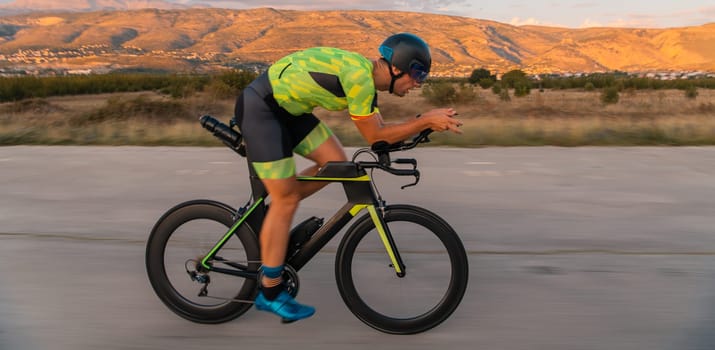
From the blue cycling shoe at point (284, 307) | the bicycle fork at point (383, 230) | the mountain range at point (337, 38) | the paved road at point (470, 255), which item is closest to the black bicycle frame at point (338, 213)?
the bicycle fork at point (383, 230)

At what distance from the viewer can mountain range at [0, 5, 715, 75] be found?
130250mm

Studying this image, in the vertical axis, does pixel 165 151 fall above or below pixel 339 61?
below

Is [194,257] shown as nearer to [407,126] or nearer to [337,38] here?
[407,126]

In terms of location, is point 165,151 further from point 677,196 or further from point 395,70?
point 395,70

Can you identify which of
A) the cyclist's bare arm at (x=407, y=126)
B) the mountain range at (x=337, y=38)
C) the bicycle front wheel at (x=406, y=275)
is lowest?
the mountain range at (x=337, y=38)

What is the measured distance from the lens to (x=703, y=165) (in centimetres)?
973

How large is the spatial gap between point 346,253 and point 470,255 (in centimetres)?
186

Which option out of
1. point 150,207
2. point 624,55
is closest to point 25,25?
point 624,55

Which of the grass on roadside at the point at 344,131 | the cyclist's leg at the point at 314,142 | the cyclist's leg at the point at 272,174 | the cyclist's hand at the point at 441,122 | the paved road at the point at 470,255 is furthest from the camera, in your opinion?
the grass on roadside at the point at 344,131

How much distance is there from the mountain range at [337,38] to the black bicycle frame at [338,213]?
10669 cm

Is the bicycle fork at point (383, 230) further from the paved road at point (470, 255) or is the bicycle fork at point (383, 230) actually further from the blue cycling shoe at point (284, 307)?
the blue cycling shoe at point (284, 307)

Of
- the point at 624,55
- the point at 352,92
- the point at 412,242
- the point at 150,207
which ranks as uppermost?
the point at 352,92

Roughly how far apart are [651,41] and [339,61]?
177037mm

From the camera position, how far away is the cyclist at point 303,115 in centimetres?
343
